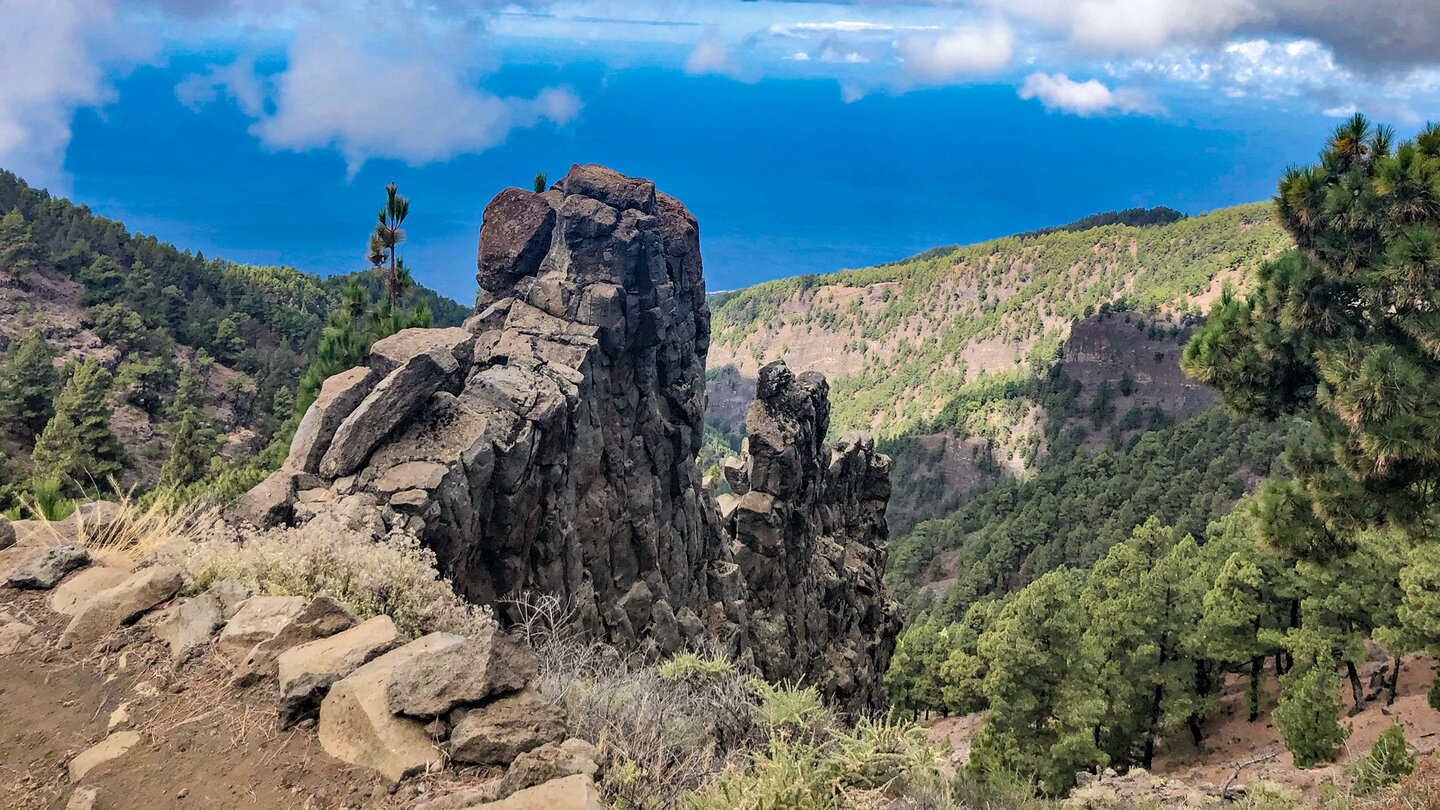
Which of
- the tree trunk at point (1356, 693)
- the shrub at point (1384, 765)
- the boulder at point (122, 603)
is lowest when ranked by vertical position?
the tree trunk at point (1356, 693)

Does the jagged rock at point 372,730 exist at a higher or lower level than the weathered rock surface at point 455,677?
lower

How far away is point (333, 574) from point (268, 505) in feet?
12.6

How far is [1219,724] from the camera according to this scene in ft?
107

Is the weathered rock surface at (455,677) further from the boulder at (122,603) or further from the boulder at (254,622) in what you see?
the boulder at (122,603)

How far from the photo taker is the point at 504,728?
16.2 feet

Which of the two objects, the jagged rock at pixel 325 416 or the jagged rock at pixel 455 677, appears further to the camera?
the jagged rock at pixel 325 416

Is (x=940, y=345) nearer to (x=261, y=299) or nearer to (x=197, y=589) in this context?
(x=261, y=299)

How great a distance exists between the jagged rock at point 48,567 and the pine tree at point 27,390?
38452 mm

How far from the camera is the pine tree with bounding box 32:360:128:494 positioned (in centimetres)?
2900

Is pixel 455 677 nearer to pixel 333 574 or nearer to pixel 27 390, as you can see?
pixel 333 574

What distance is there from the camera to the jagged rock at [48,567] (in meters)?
7.30

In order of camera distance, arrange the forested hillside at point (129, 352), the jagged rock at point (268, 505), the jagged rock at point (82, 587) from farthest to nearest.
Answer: the forested hillside at point (129, 352) → the jagged rock at point (268, 505) → the jagged rock at point (82, 587)

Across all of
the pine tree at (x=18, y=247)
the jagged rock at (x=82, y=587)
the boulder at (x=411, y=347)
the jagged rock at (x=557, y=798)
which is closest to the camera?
the jagged rock at (x=557, y=798)

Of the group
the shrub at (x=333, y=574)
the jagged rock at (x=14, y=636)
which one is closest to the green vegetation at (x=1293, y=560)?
the shrub at (x=333, y=574)
